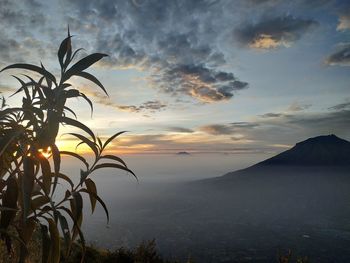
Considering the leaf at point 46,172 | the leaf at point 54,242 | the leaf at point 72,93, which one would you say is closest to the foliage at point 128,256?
the leaf at point 54,242

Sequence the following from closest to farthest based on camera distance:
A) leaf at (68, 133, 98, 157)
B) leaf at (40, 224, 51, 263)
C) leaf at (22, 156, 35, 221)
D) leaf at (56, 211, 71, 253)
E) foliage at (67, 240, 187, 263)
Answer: leaf at (22, 156, 35, 221), leaf at (56, 211, 71, 253), leaf at (40, 224, 51, 263), leaf at (68, 133, 98, 157), foliage at (67, 240, 187, 263)

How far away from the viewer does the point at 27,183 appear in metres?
1.49

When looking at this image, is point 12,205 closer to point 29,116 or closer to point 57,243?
point 57,243

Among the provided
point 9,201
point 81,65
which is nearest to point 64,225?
point 9,201

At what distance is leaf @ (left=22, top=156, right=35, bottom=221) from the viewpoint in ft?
4.52

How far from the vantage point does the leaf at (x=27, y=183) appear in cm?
138

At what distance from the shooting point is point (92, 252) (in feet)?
35.8

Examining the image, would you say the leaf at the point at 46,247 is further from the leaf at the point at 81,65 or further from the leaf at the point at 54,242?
the leaf at the point at 81,65

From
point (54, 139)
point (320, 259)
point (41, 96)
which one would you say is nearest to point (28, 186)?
point (54, 139)

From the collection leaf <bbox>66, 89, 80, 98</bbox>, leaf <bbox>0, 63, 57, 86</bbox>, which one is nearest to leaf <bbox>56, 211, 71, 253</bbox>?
leaf <bbox>66, 89, 80, 98</bbox>

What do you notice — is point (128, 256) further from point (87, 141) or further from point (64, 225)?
point (64, 225)

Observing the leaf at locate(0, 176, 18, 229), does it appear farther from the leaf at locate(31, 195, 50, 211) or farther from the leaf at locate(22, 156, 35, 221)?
the leaf at locate(22, 156, 35, 221)

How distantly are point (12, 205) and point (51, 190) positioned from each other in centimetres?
24

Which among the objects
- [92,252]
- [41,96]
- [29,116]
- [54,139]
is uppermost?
[41,96]
